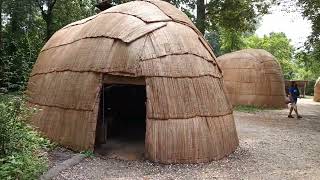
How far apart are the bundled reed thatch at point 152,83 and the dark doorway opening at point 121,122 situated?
840mm

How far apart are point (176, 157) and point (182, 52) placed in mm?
2433

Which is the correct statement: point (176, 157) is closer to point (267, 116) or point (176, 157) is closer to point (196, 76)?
point (196, 76)

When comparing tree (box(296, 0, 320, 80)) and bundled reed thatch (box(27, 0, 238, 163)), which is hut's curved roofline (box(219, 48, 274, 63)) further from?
bundled reed thatch (box(27, 0, 238, 163))

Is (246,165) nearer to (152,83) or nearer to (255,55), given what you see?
(152,83)

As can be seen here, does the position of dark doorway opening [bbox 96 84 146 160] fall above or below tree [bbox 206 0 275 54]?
below

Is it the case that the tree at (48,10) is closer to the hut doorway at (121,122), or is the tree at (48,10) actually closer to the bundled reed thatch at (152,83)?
the hut doorway at (121,122)

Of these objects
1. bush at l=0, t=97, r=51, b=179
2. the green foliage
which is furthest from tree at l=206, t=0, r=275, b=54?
the green foliage

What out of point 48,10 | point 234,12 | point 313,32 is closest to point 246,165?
point 313,32

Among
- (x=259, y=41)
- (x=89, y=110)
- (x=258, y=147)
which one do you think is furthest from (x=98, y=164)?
(x=259, y=41)

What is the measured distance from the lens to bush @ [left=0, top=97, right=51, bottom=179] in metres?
6.07

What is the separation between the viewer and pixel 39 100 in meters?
10.4

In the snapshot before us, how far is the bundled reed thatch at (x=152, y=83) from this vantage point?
8557 millimetres

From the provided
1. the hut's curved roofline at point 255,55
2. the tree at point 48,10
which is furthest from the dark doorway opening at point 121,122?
the tree at point 48,10

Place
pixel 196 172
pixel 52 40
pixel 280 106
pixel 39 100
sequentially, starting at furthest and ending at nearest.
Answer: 1. pixel 280 106
2. pixel 52 40
3. pixel 39 100
4. pixel 196 172
